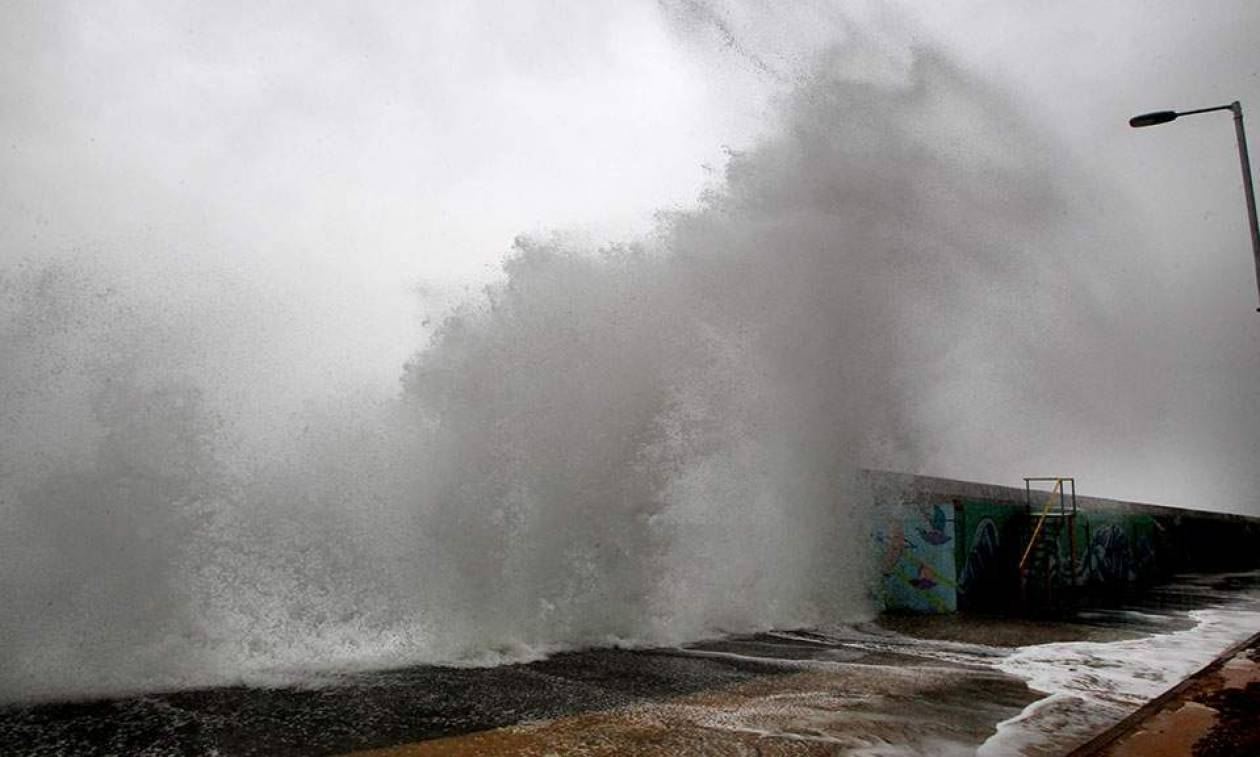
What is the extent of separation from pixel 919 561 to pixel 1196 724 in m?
7.78

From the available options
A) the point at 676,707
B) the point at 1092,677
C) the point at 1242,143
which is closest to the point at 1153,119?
the point at 1242,143

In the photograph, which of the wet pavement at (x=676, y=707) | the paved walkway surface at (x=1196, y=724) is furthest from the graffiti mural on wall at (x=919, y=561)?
the paved walkway surface at (x=1196, y=724)

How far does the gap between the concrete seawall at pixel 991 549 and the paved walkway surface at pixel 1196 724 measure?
18.8 ft

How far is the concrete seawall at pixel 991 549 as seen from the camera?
13.5 metres

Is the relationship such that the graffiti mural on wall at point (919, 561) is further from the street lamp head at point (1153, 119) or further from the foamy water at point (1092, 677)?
the street lamp head at point (1153, 119)

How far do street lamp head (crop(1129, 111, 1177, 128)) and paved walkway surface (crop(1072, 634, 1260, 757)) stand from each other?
614 centimetres

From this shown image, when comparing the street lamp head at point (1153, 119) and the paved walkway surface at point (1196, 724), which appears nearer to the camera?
the paved walkway surface at point (1196, 724)

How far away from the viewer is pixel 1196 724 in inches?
227

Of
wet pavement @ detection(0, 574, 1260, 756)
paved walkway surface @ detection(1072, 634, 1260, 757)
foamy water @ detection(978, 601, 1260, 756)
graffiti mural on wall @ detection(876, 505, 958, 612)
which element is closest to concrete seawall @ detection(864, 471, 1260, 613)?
graffiti mural on wall @ detection(876, 505, 958, 612)

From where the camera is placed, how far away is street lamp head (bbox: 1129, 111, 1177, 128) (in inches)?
354

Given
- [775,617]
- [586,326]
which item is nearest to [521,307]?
[586,326]

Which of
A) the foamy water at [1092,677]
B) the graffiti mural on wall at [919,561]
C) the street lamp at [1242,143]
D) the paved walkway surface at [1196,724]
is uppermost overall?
the street lamp at [1242,143]

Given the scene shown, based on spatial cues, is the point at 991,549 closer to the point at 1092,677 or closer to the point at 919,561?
the point at 919,561

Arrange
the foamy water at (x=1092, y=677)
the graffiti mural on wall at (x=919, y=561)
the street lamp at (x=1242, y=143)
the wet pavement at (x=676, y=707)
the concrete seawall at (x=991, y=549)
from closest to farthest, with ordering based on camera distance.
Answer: the wet pavement at (x=676, y=707)
the foamy water at (x=1092, y=677)
the street lamp at (x=1242, y=143)
the graffiti mural on wall at (x=919, y=561)
the concrete seawall at (x=991, y=549)
